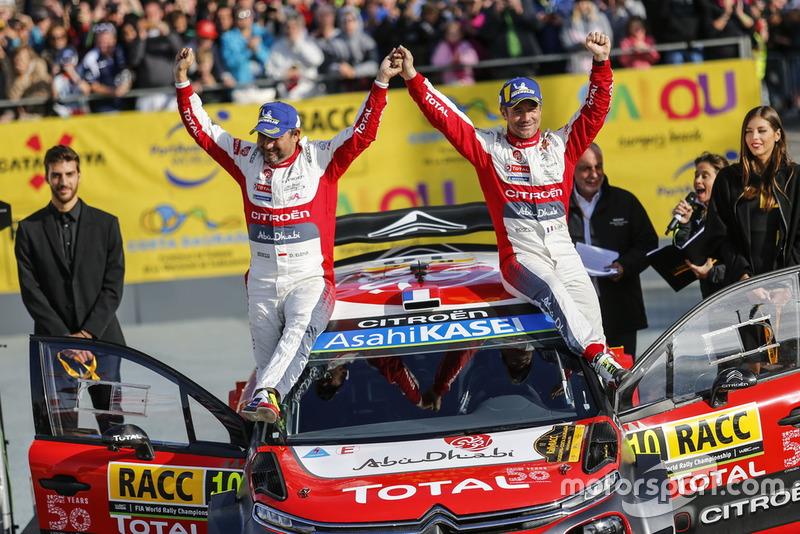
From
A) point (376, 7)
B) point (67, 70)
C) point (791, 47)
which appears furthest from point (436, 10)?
point (791, 47)

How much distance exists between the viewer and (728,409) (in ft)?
18.3

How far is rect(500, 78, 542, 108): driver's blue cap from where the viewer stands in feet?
21.1

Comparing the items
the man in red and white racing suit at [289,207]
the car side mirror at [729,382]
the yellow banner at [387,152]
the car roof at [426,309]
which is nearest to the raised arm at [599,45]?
the man in red and white racing suit at [289,207]

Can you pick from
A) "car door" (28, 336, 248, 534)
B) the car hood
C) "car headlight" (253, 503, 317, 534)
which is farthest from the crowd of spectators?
"car headlight" (253, 503, 317, 534)

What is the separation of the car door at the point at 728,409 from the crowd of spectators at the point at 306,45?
7.60 meters

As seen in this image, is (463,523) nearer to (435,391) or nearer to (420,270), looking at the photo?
(435,391)

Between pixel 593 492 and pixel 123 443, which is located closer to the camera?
pixel 593 492

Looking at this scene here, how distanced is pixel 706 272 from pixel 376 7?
9649mm

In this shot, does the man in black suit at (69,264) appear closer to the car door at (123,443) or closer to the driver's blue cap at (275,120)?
the car door at (123,443)

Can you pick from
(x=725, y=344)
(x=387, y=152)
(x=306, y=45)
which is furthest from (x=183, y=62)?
(x=306, y=45)

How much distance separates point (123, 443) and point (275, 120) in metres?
1.91

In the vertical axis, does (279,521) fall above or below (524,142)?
below

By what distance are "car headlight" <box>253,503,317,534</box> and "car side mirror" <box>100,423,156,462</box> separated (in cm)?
84

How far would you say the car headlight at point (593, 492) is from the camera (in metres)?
4.65
